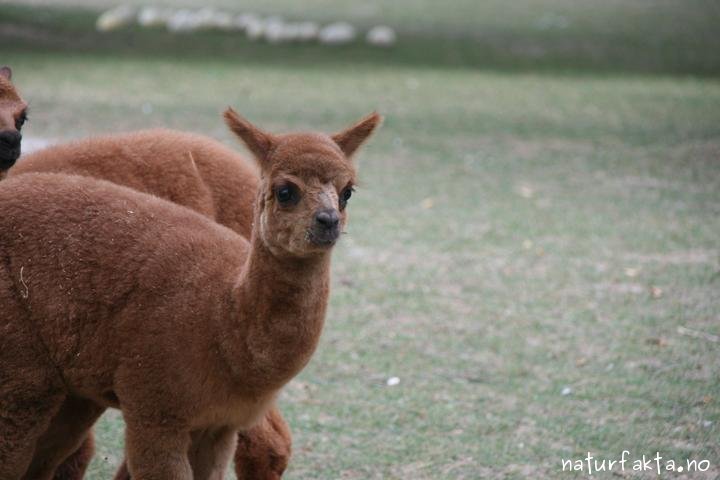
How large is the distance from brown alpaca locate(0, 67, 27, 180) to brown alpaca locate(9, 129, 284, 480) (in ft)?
0.23

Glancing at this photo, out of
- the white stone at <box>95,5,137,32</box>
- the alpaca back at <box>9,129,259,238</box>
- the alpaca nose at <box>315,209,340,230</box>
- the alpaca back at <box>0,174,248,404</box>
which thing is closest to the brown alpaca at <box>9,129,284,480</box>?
the alpaca back at <box>9,129,259,238</box>

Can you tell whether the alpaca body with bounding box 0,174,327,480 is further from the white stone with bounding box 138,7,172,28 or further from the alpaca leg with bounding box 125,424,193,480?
the white stone with bounding box 138,7,172,28

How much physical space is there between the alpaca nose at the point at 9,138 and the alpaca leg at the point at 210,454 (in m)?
1.48

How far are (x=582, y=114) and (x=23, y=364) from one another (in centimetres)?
976

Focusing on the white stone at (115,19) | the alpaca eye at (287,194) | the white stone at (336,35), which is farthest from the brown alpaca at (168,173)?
the white stone at (115,19)

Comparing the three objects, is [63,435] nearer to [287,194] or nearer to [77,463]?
[77,463]

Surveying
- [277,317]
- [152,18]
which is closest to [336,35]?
[152,18]

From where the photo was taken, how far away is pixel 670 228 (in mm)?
8609

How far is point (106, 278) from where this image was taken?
13.0ft

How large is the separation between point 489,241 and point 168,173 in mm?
4018

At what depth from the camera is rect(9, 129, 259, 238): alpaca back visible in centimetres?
475

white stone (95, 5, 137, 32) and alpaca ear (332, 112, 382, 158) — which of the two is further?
white stone (95, 5, 137, 32)

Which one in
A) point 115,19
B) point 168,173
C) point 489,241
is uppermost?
point 168,173

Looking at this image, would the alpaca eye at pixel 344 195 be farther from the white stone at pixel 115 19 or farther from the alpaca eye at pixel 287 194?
the white stone at pixel 115 19
